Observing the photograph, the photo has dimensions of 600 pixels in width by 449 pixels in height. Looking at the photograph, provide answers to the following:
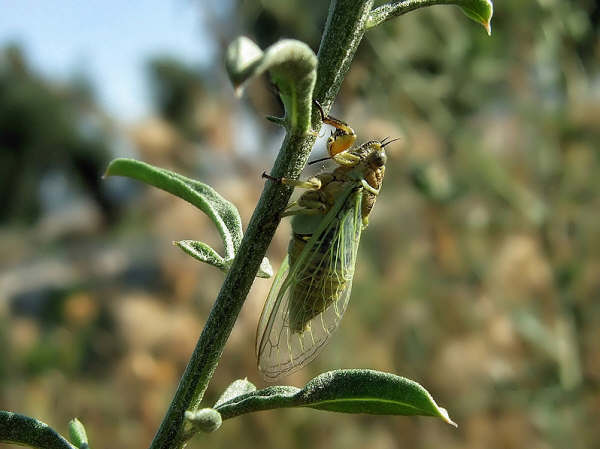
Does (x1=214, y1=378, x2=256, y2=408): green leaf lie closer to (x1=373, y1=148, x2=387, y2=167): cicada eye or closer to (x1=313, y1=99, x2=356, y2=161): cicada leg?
(x1=313, y1=99, x2=356, y2=161): cicada leg

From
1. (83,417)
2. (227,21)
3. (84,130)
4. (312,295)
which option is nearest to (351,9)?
(312,295)

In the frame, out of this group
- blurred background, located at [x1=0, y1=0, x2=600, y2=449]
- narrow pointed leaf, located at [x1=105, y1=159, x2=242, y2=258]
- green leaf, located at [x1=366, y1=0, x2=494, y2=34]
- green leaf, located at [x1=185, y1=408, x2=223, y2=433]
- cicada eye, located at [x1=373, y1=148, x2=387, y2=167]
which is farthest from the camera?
blurred background, located at [x1=0, y1=0, x2=600, y2=449]

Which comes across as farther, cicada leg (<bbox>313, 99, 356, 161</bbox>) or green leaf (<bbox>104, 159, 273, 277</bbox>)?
cicada leg (<bbox>313, 99, 356, 161</bbox>)

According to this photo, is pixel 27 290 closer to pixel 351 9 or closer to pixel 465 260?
pixel 465 260

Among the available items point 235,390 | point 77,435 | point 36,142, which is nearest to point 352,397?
point 235,390

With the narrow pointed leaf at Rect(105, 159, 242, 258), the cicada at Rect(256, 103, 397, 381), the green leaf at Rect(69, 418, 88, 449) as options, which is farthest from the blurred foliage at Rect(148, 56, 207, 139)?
the green leaf at Rect(69, 418, 88, 449)

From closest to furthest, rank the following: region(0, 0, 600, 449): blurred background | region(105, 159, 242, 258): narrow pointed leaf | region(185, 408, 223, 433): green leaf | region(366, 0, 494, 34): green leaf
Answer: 1. region(185, 408, 223, 433): green leaf
2. region(366, 0, 494, 34): green leaf
3. region(105, 159, 242, 258): narrow pointed leaf
4. region(0, 0, 600, 449): blurred background

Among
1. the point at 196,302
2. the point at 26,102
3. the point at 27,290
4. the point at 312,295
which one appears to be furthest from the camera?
the point at 26,102
